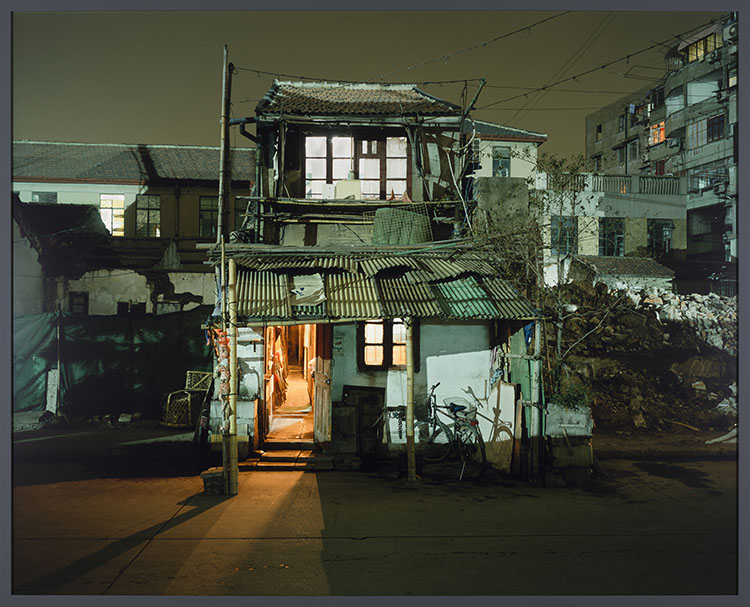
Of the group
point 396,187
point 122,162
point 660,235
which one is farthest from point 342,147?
point 660,235

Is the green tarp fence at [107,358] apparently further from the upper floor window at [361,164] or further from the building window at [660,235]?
the building window at [660,235]

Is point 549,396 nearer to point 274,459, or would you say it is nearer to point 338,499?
point 338,499

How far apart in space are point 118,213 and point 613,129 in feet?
142

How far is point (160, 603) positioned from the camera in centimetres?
648

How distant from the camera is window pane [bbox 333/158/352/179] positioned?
1535cm

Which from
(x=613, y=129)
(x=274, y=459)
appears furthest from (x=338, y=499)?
(x=613, y=129)

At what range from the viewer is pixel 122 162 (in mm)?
28766

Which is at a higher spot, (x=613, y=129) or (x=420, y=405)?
(x=613, y=129)

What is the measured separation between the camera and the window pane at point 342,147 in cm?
1538

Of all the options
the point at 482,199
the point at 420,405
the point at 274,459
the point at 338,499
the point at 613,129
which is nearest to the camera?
the point at 338,499

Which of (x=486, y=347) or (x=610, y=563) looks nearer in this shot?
(x=610, y=563)

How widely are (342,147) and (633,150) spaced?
40.2 m

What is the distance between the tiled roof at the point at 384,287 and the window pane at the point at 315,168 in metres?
3.72

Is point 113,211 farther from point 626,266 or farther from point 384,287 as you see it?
point 626,266
